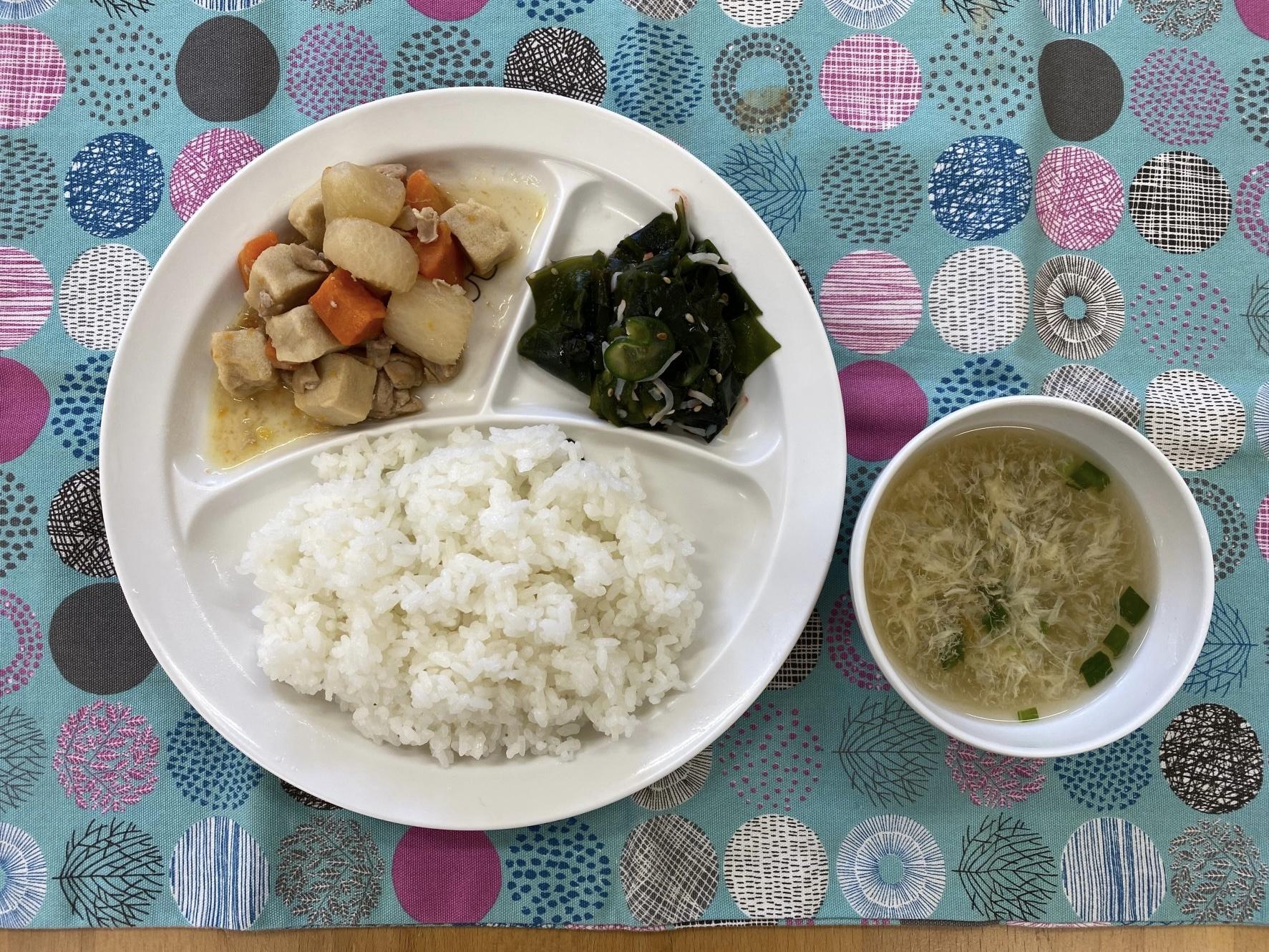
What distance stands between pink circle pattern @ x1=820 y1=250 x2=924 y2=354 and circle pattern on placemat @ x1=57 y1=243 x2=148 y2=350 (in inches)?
88.0

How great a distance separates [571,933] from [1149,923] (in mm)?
1856

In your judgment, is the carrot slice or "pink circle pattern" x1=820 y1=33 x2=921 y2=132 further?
"pink circle pattern" x1=820 y1=33 x2=921 y2=132

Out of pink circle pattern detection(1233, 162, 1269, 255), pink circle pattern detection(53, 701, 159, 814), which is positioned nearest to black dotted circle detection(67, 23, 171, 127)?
pink circle pattern detection(53, 701, 159, 814)

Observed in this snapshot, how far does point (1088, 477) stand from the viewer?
7.79 feet

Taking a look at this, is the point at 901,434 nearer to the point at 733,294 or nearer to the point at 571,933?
the point at 733,294

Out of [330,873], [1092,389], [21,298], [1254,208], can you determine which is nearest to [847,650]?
[1092,389]

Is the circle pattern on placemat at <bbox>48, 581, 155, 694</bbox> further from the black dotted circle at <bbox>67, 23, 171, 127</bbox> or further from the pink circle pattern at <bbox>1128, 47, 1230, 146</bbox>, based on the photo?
the pink circle pattern at <bbox>1128, 47, 1230, 146</bbox>

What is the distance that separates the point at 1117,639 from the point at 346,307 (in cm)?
241

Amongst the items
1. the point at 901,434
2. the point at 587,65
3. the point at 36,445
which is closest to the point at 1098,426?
the point at 901,434

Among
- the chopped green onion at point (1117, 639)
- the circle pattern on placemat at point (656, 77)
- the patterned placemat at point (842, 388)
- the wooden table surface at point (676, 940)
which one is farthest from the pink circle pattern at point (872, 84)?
the wooden table surface at point (676, 940)

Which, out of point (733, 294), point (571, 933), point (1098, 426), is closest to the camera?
point (1098, 426)

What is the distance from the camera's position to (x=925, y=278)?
8.79ft

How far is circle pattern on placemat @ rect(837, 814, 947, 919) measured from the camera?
2629 millimetres

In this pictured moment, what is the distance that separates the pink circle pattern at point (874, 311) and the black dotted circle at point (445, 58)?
4.33 ft
